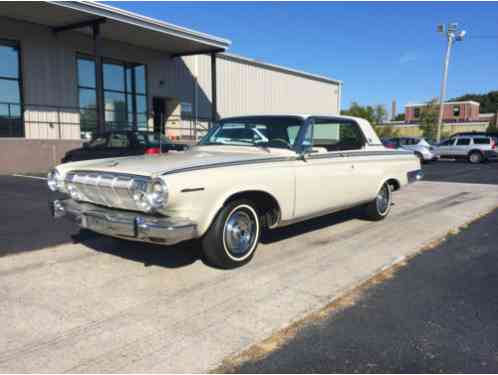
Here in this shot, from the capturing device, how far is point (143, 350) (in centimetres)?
275

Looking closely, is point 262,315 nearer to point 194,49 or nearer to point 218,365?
point 218,365

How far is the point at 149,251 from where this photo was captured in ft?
16.0

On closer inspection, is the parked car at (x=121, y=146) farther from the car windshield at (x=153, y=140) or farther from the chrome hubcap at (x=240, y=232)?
the chrome hubcap at (x=240, y=232)

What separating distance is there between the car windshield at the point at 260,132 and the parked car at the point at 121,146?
616 cm

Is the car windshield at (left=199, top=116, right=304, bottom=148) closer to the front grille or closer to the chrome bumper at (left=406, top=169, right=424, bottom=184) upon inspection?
the front grille

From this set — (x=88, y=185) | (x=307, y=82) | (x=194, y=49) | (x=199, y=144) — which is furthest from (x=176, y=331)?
(x=307, y=82)

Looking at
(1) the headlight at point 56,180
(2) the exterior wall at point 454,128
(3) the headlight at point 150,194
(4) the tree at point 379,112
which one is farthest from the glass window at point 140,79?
(4) the tree at point 379,112

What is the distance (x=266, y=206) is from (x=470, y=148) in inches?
878

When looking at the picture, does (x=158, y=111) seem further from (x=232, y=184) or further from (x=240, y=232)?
(x=232, y=184)

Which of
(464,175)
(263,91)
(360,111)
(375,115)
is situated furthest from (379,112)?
(464,175)

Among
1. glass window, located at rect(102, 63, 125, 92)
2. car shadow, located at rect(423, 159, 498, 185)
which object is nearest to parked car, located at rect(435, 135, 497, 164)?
car shadow, located at rect(423, 159, 498, 185)

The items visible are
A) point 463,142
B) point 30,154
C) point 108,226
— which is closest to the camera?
point 108,226

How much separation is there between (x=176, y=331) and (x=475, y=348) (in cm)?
201

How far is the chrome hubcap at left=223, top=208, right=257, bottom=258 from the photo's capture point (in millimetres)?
4182
